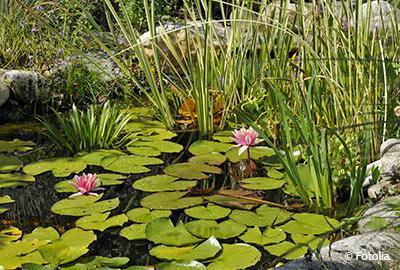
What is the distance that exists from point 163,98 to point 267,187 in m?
1.16

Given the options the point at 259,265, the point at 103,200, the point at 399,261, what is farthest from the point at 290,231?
the point at 103,200

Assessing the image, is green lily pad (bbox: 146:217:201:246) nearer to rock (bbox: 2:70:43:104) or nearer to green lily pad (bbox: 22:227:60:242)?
green lily pad (bbox: 22:227:60:242)

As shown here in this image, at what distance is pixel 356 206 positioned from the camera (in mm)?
2867

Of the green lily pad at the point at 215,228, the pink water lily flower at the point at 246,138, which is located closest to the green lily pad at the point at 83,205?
the green lily pad at the point at 215,228

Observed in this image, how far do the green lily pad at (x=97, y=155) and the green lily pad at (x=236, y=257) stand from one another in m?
1.20

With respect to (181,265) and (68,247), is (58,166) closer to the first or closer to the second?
(68,247)

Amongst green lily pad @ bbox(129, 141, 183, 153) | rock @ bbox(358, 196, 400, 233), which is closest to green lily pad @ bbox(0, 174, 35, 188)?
green lily pad @ bbox(129, 141, 183, 153)

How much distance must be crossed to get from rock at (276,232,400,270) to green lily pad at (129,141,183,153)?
5.67 feet

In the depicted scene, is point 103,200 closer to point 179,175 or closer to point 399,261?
point 179,175

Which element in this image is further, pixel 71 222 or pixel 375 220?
pixel 71 222

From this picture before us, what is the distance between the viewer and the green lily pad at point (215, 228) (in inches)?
105

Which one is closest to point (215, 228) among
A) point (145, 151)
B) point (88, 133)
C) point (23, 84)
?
point (145, 151)

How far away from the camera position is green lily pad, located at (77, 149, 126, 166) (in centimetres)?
354

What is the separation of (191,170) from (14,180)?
91 centimetres
